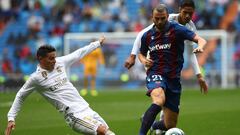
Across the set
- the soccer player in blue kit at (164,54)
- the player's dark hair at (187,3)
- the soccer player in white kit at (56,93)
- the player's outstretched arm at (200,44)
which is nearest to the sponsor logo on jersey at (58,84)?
the soccer player in white kit at (56,93)

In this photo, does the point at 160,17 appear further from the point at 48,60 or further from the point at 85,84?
the point at 85,84

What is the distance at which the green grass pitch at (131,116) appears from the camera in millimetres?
13367

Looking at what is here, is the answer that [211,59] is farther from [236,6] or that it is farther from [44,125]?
[44,125]

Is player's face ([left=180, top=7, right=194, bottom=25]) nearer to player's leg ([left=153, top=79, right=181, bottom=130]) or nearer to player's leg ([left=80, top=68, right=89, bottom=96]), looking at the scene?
player's leg ([left=153, top=79, right=181, bottom=130])

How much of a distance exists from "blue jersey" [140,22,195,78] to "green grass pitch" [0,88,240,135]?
100 inches

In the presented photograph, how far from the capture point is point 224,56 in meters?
32.9

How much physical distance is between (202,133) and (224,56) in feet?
68.6

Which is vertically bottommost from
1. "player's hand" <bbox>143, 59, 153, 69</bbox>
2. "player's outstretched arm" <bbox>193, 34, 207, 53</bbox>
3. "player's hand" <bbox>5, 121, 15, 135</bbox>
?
"player's hand" <bbox>5, 121, 15, 135</bbox>

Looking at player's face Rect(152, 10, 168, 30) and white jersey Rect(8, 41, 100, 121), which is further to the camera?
player's face Rect(152, 10, 168, 30)

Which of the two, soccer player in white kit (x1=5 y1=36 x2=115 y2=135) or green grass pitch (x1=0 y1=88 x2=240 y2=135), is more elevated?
soccer player in white kit (x1=5 y1=36 x2=115 y2=135)

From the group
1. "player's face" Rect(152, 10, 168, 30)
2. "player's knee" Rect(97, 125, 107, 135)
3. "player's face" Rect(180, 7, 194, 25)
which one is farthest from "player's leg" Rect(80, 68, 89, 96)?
"player's knee" Rect(97, 125, 107, 135)

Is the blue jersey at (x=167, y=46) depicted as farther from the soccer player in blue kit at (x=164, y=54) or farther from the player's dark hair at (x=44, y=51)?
the player's dark hair at (x=44, y=51)

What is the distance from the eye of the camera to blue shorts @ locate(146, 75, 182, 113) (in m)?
10.1

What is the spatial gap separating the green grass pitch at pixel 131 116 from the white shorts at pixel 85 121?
3.12 metres
